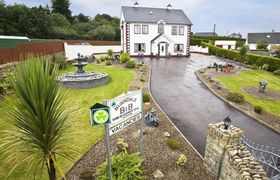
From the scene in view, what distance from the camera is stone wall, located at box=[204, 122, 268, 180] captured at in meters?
5.26

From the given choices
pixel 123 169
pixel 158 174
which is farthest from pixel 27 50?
→ pixel 158 174

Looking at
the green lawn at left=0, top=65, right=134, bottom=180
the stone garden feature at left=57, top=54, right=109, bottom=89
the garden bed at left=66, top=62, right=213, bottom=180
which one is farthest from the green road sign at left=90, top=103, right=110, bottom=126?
the stone garden feature at left=57, top=54, right=109, bottom=89

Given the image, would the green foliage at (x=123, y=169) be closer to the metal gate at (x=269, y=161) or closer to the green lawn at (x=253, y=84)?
the metal gate at (x=269, y=161)

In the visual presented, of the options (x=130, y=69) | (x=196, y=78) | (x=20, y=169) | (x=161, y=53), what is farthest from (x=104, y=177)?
(x=161, y=53)

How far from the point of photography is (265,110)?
42.3 feet

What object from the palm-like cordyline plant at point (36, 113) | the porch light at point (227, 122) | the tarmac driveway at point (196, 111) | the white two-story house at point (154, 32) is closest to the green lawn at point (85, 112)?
the palm-like cordyline plant at point (36, 113)

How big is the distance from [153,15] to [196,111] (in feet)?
97.4

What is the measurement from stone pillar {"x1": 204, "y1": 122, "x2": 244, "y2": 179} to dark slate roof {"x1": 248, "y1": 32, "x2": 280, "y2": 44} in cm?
7341

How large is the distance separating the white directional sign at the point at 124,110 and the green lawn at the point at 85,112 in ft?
2.60

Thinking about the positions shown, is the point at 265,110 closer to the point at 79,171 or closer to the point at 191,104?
the point at 191,104

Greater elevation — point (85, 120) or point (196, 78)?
point (196, 78)

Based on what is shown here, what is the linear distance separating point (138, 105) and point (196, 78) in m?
16.5

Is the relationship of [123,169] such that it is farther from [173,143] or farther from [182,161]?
[173,143]

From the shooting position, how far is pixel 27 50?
659 inches
